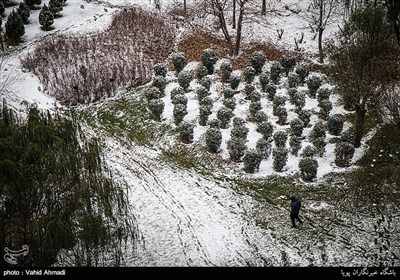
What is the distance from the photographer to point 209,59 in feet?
92.7

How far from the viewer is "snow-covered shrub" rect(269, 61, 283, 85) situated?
88.3 feet

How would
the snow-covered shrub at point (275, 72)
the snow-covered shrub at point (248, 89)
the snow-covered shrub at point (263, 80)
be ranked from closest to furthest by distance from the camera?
the snow-covered shrub at point (248, 89) → the snow-covered shrub at point (263, 80) → the snow-covered shrub at point (275, 72)

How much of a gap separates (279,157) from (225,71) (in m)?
8.68

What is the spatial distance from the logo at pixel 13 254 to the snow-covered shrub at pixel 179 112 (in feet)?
40.5

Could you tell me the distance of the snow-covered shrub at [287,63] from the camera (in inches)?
1093

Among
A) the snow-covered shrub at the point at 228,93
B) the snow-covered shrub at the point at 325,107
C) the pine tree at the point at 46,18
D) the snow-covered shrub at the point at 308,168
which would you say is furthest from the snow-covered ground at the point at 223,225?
the pine tree at the point at 46,18

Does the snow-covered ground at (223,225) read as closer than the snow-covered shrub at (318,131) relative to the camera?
Yes

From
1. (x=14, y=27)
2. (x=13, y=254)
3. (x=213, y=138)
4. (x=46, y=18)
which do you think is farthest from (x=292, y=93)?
(x=14, y=27)

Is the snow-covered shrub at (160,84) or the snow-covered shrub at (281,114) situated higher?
the snow-covered shrub at (160,84)

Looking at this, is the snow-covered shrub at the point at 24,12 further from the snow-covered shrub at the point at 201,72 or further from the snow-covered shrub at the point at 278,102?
the snow-covered shrub at the point at 278,102

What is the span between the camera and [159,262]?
16281 millimetres

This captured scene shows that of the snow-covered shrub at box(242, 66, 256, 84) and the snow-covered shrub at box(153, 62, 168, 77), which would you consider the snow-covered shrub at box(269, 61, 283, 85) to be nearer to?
the snow-covered shrub at box(242, 66, 256, 84)

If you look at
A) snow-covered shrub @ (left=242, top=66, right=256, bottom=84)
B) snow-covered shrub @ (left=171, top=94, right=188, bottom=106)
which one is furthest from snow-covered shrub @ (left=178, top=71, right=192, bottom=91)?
snow-covered shrub @ (left=242, top=66, right=256, bottom=84)
